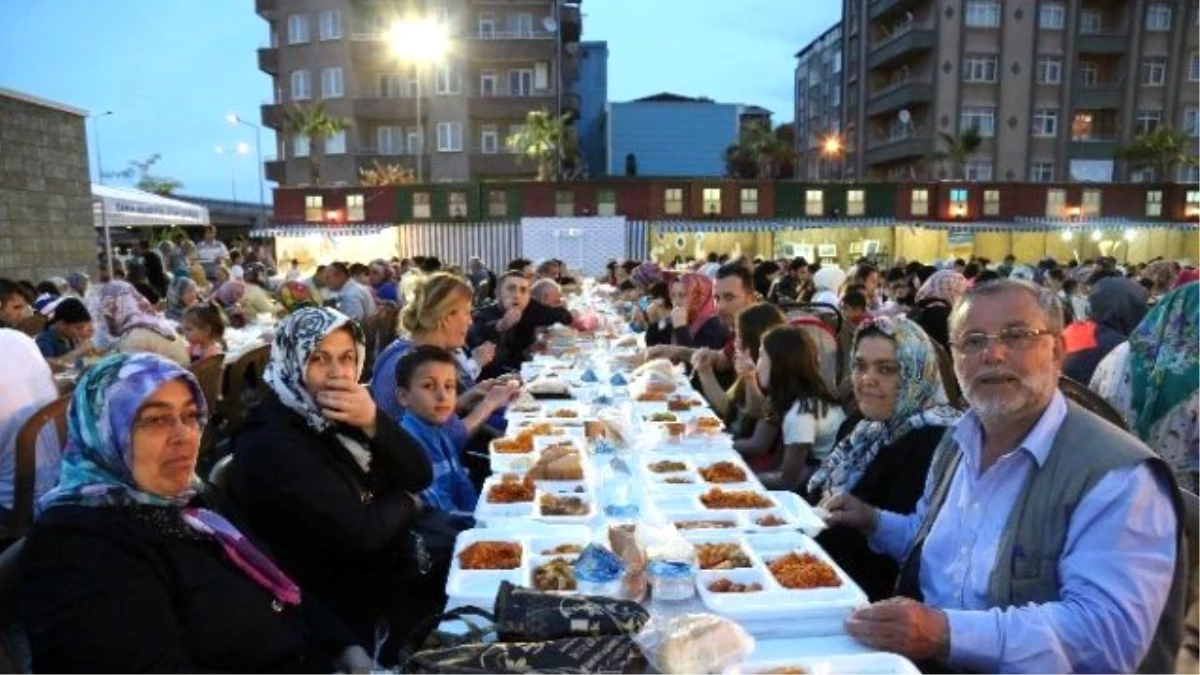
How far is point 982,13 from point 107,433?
146ft

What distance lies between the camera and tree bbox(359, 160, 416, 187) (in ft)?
115

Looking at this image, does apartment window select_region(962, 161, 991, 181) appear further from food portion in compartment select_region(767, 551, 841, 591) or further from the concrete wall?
food portion in compartment select_region(767, 551, 841, 591)

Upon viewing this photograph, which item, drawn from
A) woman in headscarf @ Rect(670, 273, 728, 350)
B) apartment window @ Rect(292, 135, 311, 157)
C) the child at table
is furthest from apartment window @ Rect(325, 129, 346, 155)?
woman in headscarf @ Rect(670, 273, 728, 350)

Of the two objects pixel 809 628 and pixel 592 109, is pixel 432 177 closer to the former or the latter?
pixel 592 109

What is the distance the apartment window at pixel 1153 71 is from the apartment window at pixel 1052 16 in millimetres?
4682

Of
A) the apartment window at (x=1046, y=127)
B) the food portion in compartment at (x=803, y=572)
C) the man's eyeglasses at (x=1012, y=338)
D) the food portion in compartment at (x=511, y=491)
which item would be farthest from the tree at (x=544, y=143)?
the man's eyeglasses at (x=1012, y=338)

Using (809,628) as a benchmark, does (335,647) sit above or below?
below

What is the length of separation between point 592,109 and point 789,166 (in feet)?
48.6

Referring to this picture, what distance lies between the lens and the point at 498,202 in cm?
2962

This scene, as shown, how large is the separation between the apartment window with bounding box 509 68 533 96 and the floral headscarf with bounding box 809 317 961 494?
128 feet

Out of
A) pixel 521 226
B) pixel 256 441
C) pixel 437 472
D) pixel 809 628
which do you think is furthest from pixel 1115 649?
pixel 521 226

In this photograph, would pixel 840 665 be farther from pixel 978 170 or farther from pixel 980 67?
pixel 980 67

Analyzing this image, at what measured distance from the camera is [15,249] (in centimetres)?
1264

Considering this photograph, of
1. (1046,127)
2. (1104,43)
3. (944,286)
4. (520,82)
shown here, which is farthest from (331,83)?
(1104,43)
